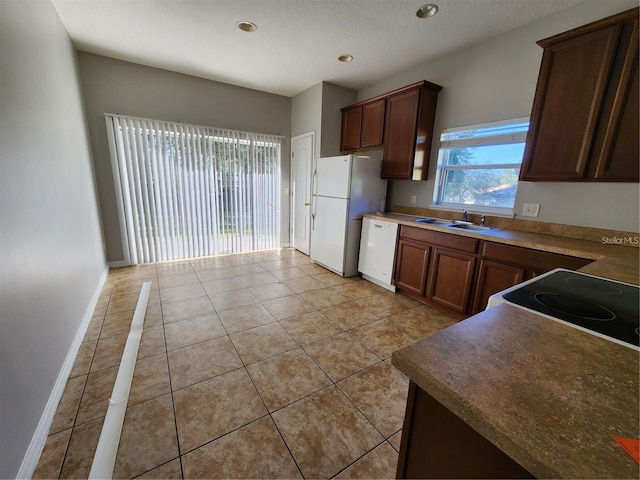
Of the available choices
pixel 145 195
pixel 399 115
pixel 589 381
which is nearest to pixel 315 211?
pixel 399 115

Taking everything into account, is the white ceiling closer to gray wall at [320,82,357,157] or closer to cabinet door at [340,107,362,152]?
gray wall at [320,82,357,157]

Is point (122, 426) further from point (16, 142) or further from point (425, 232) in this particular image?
point (425, 232)

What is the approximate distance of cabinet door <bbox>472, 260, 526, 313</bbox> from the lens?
2070 mm

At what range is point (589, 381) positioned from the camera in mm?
576

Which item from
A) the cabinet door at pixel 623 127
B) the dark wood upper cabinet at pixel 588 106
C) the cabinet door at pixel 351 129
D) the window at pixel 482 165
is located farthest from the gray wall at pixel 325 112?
the cabinet door at pixel 623 127

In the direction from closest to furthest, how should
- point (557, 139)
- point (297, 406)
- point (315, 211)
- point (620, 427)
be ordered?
point (620, 427)
point (297, 406)
point (557, 139)
point (315, 211)

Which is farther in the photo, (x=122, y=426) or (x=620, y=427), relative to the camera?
(x=122, y=426)

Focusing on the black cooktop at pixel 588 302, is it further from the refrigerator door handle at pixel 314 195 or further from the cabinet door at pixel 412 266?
the refrigerator door handle at pixel 314 195

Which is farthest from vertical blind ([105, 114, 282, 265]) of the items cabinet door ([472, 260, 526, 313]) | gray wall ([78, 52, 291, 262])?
cabinet door ([472, 260, 526, 313])

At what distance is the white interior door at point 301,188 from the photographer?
4.34 m

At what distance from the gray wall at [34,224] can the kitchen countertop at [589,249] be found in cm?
277

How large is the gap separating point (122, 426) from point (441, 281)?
2.66 m

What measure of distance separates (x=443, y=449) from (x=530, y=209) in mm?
2539

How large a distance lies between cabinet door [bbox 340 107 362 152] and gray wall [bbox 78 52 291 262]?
4.45ft
